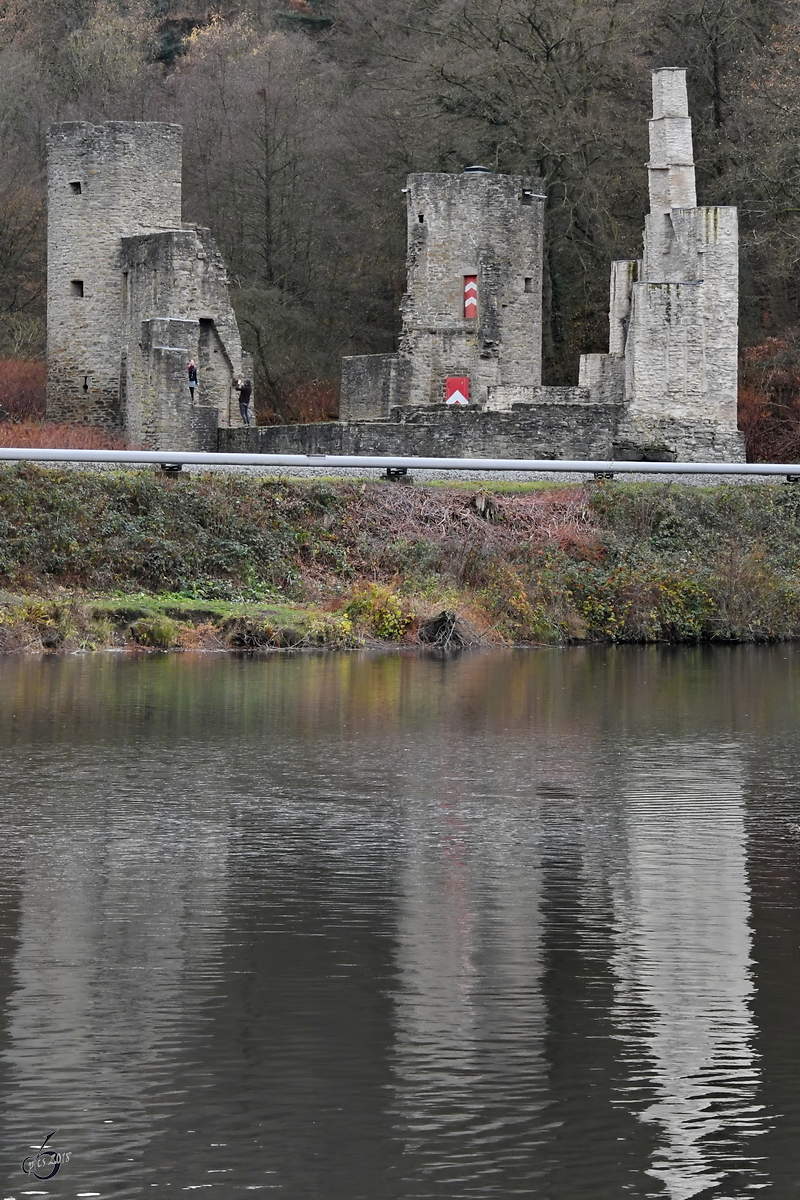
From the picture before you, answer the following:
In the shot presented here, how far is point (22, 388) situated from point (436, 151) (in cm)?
1157

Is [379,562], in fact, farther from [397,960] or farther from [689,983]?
[689,983]

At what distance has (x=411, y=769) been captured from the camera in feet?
49.0

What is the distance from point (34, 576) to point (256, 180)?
24.3 meters

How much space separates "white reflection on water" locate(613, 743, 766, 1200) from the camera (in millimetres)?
6883

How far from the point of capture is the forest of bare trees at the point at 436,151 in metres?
43.5

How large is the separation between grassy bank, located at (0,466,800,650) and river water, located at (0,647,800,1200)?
9.33m

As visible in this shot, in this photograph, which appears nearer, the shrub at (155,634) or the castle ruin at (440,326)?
the shrub at (155,634)

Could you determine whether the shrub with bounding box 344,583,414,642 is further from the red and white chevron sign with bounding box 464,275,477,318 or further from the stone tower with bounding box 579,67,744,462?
the red and white chevron sign with bounding box 464,275,477,318

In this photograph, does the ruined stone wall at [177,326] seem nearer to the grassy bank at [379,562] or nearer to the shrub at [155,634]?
the grassy bank at [379,562]

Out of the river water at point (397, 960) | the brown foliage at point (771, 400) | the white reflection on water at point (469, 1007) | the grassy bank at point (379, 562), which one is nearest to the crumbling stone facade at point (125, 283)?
the grassy bank at point (379, 562)

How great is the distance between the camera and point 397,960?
9.09 metres

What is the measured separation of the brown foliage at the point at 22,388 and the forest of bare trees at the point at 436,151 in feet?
4.97

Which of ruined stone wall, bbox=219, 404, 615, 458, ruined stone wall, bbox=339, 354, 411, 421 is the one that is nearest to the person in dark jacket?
ruined stone wall, bbox=339, 354, 411, 421

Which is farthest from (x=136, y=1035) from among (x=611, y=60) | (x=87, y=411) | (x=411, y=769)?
(x=611, y=60)
